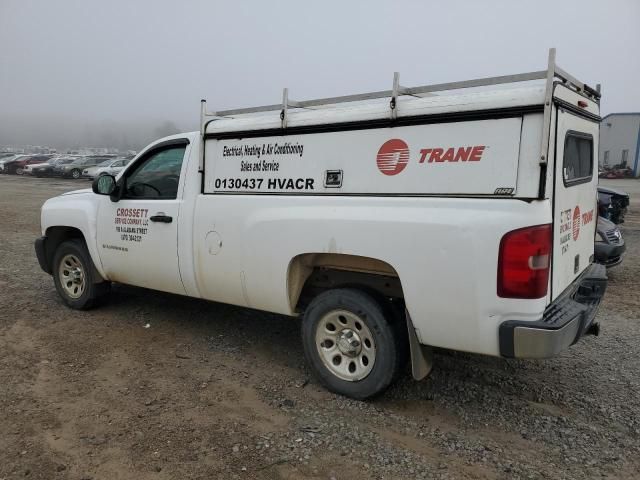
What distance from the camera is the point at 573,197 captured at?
140 inches

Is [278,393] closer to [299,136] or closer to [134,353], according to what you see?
[134,353]

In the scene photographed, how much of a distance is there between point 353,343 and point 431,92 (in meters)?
1.77

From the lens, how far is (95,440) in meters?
3.18

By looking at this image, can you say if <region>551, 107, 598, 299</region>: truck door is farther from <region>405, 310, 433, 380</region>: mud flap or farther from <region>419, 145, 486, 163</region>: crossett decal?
<region>405, 310, 433, 380</region>: mud flap

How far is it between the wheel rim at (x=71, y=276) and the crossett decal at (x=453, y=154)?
3.98 meters

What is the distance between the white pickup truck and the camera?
2945 mm

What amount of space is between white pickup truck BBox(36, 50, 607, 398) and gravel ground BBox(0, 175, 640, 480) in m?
0.41

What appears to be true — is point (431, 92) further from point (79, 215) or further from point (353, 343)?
point (79, 215)

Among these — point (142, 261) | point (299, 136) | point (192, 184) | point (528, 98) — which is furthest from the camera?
point (142, 261)

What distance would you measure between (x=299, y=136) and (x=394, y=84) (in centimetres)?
82

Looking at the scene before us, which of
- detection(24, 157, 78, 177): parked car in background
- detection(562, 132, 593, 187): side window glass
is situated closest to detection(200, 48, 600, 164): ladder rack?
detection(562, 132, 593, 187): side window glass

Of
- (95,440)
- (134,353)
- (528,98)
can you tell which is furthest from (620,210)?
(95,440)

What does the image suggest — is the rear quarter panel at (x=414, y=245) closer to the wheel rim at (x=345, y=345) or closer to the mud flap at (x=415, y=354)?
the mud flap at (x=415, y=354)

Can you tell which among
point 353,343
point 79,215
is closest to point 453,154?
point 353,343
